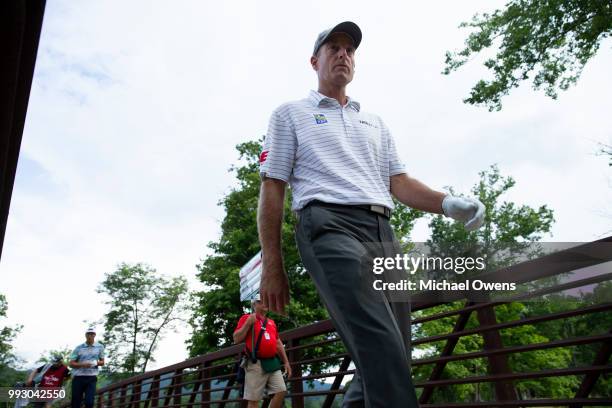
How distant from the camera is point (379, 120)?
240 cm

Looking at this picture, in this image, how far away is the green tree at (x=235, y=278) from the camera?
22.3m

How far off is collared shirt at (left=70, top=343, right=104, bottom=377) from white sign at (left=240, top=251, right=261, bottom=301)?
2740 millimetres

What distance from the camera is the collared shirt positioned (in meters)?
8.84

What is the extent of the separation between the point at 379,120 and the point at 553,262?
48.4 inches

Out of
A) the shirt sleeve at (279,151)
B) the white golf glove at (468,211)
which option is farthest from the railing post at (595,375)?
the shirt sleeve at (279,151)

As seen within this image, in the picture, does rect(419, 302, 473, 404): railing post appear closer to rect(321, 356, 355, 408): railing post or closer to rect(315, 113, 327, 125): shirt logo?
rect(321, 356, 355, 408): railing post

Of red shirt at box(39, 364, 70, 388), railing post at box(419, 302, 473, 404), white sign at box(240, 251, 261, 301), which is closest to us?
railing post at box(419, 302, 473, 404)

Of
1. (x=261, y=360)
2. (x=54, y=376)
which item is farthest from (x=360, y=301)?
(x=54, y=376)

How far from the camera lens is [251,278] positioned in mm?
8555

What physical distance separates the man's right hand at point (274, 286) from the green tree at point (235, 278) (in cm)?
1932

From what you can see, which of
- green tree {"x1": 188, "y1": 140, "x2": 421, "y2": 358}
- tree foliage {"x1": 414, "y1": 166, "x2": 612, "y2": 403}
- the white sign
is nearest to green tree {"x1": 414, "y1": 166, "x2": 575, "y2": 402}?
tree foliage {"x1": 414, "y1": 166, "x2": 612, "y2": 403}

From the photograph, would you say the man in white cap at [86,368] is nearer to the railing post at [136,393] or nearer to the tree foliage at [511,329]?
the railing post at [136,393]

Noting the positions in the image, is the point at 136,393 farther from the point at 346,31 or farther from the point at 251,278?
the point at 346,31

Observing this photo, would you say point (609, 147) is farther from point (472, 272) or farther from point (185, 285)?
point (185, 285)
